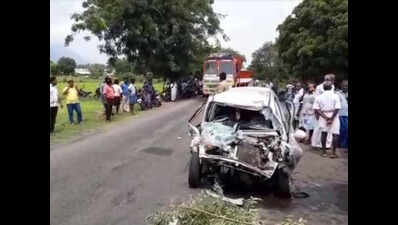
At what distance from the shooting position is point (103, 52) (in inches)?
1356

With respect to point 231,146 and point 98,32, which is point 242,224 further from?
point 98,32

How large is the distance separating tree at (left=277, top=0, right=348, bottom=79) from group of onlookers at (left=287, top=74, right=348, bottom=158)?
967 cm

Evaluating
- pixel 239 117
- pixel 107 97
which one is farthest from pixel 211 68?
pixel 239 117

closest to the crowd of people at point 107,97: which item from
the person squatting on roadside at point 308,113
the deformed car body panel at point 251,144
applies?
the deformed car body panel at point 251,144

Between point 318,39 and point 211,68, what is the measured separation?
852 centimetres

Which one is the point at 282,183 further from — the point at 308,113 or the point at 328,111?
the point at 308,113

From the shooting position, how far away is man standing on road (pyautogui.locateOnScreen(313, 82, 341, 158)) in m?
11.6

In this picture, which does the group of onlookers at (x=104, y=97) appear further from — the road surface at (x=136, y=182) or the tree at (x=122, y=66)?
the tree at (x=122, y=66)

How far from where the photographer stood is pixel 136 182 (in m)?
9.20

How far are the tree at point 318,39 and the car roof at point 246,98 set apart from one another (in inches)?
545

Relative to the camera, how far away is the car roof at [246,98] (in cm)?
893

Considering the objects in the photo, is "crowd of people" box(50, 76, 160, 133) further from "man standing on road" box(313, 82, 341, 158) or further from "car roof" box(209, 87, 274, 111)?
"man standing on road" box(313, 82, 341, 158)
